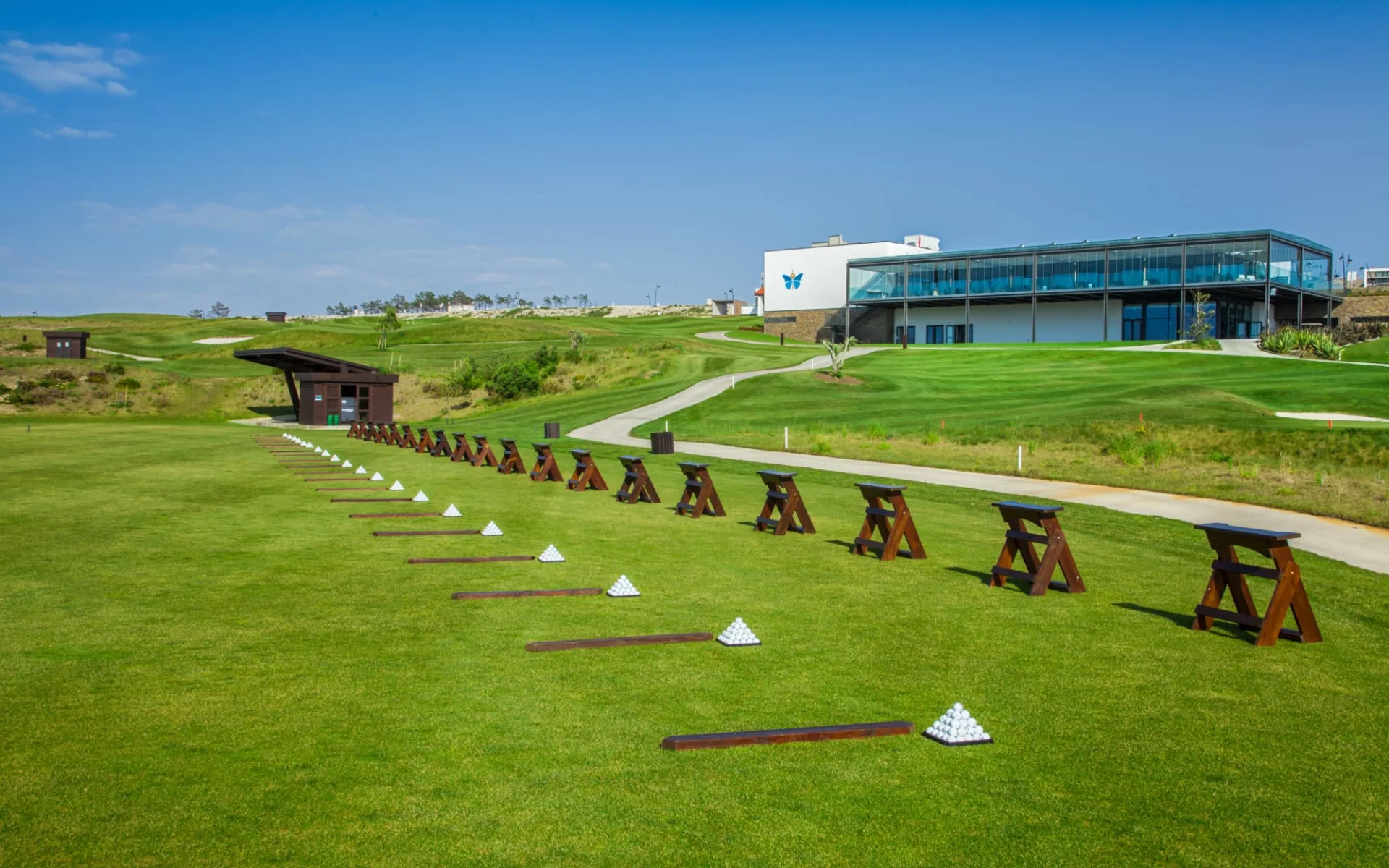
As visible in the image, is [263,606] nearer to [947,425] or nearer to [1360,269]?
[947,425]

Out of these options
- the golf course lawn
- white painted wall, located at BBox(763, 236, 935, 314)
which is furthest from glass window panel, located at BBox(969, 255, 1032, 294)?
the golf course lawn

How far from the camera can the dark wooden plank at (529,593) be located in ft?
37.0

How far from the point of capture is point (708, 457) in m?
32.3

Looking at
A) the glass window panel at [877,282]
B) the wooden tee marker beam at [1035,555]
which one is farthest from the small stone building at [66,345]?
the wooden tee marker beam at [1035,555]

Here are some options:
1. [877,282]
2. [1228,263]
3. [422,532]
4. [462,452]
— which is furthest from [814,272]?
[422,532]

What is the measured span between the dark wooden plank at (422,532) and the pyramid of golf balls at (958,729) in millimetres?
10303

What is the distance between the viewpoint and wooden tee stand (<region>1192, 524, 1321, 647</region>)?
9.83 m

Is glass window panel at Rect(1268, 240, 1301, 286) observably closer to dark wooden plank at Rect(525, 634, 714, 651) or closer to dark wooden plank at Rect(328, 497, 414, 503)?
dark wooden plank at Rect(328, 497, 414, 503)

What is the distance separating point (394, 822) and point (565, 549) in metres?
9.28

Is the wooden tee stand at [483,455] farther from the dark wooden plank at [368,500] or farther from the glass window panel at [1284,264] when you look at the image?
the glass window panel at [1284,264]

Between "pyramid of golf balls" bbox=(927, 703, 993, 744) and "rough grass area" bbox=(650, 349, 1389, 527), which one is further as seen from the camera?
Result: "rough grass area" bbox=(650, 349, 1389, 527)

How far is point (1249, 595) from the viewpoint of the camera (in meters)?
10.5

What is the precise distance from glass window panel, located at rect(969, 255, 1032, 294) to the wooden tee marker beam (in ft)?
274

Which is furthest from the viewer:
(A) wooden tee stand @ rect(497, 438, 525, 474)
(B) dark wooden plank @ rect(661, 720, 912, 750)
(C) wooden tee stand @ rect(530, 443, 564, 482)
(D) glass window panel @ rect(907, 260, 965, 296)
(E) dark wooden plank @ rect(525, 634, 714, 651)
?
(D) glass window panel @ rect(907, 260, 965, 296)
